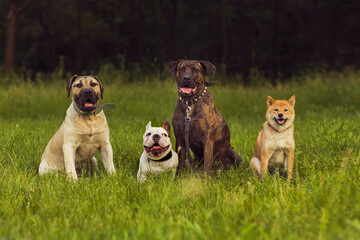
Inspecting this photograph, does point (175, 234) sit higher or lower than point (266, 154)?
lower

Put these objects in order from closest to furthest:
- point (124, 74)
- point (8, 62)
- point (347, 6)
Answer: point (124, 74), point (8, 62), point (347, 6)

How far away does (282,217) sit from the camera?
125 inches

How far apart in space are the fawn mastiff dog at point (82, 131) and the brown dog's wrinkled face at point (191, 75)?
3.61 feet

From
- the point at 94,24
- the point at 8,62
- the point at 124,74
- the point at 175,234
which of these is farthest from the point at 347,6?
the point at 175,234

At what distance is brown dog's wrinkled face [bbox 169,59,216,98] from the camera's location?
4.62m

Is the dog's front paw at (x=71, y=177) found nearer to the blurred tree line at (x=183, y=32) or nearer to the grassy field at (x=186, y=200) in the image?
the grassy field at (x=186, y=200)

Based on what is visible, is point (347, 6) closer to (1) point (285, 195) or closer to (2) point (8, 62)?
(2) point (8, 62)

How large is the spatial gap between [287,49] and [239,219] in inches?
1309

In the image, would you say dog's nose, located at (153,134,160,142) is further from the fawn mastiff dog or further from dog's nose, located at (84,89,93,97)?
dog's nose, located at (84,89,93,97)

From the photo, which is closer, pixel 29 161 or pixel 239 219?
pixel 239 219

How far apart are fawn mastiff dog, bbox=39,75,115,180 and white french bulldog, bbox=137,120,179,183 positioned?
1.48 feet

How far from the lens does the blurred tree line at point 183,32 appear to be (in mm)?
31266

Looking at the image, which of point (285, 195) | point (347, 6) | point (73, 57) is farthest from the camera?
point (73, 57)

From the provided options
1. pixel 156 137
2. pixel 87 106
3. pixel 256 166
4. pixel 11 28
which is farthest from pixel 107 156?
Answer: pixel 11 28
